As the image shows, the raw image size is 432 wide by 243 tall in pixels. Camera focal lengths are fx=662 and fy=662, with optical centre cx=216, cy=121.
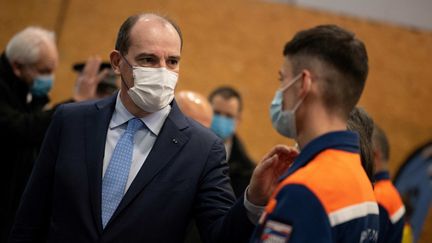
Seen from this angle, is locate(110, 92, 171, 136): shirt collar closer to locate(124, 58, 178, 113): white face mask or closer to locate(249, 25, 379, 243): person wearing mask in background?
locate(124, 58, 178, 113): white face mask

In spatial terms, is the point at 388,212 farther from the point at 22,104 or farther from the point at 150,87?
the point at 22,104

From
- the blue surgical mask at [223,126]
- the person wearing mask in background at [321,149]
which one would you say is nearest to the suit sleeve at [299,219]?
the person wearing mask in background at [321,149]

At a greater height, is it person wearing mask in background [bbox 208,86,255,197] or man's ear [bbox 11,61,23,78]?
man's ear [bbox 11,61,23,78]

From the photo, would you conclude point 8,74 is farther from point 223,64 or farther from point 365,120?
point 223,64

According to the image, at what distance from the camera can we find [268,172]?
2281 millimetres

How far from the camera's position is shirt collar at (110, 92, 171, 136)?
2.71 meters

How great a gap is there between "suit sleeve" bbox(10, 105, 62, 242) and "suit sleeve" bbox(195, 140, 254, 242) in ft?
2.04

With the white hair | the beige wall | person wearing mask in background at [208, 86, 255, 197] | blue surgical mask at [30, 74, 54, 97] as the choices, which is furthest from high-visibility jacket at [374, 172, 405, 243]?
the beige wall

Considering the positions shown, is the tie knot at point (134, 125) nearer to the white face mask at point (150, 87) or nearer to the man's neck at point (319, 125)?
the white face mask at point (150, 87)

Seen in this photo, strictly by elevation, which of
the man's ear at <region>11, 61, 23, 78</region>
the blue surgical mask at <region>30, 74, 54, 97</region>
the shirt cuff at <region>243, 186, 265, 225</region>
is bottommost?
the blue surgical mask at <region>30, 74, 54, 97</region>

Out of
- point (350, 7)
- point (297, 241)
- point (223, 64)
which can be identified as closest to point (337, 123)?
point (297, 241)

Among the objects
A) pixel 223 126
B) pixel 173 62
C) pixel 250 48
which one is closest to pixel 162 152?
pixel 173 62

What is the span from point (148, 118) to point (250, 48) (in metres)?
4.65

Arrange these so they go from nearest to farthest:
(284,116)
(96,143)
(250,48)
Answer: (284,116) → (96,143) → (250,48)
